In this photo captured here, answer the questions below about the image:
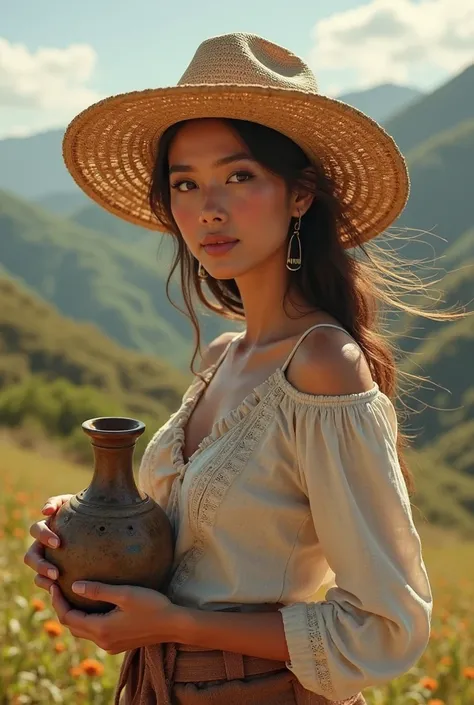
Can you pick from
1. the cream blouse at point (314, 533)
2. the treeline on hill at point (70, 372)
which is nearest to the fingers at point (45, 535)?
the cream blouse at point (314, 533)

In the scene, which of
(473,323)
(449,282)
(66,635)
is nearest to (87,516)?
(66,635)

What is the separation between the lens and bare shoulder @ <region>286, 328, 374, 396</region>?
195cm

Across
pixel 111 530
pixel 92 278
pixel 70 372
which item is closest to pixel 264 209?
pixel 111 530

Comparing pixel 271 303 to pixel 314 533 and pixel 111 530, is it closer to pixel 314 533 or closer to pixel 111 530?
pixel 314 533

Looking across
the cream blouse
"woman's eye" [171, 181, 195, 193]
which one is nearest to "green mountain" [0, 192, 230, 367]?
"woman's eye" [171, 181, 195, 193]

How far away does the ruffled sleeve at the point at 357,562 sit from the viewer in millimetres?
1855

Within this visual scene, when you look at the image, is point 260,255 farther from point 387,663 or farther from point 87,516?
point 387,663

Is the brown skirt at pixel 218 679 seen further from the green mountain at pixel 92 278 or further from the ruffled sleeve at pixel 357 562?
the green mountain at pixel 92 278

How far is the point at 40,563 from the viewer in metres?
2.08

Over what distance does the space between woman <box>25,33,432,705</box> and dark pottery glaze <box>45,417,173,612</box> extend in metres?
0.05

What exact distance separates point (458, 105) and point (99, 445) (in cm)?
14053

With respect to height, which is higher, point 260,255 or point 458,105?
point 458,105

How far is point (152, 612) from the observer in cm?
196

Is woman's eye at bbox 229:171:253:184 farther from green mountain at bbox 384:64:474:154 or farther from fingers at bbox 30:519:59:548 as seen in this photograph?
green mountain at bbox 384:64:474:154
